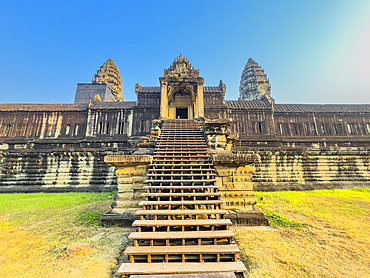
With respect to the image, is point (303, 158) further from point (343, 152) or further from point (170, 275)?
point (170, 275)

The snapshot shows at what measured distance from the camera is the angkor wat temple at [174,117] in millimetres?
13828

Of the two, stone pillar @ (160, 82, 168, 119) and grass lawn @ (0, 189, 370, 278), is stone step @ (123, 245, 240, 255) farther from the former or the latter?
stone pillar @ (160, 82, 168, 119)

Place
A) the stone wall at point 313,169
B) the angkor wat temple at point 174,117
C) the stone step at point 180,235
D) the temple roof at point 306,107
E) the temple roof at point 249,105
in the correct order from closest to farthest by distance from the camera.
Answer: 1. the stone step at point 180,235
2. the angkor wat temple at point 174,117
3. the stone wall at point 313,169
4. the temple roof at point 249,105
5. the temple roof at point 306,107

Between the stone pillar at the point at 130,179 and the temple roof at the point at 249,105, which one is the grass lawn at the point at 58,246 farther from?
the temple roof at the point at 249,105

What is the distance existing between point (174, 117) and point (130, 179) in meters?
13.1

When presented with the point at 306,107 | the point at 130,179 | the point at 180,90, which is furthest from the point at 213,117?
the point at 130,179

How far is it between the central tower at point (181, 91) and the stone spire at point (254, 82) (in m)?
27.4

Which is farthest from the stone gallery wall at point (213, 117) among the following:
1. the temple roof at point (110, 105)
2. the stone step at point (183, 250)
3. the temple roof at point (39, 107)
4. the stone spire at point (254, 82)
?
the stone spire at point (254, 82)

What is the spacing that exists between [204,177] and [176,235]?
2.22 meters

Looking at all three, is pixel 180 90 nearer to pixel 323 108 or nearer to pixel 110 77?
pixel 323 108

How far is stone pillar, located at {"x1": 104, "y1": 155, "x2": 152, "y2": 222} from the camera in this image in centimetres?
538

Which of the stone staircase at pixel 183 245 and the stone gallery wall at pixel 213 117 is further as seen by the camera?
the stone gallery wall at pixel 213 117

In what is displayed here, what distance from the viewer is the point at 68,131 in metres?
19.8

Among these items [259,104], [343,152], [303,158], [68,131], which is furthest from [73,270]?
[259,104]
